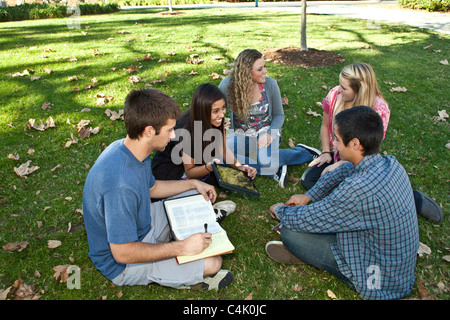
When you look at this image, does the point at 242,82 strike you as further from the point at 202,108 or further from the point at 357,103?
the point at 357,103

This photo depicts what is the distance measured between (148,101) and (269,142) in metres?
2.59

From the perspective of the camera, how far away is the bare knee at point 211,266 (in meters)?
2.83

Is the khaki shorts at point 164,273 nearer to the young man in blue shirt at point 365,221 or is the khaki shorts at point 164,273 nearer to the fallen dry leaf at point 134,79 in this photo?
the young man in blue shirt at point 365,221

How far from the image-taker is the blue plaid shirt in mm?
2432

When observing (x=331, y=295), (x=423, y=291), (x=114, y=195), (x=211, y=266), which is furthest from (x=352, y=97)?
(x=114, y=195)

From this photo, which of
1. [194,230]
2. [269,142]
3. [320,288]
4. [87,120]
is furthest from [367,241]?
[87,120]

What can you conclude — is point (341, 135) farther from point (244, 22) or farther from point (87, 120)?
point (244, 22)

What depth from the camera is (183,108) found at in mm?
6117

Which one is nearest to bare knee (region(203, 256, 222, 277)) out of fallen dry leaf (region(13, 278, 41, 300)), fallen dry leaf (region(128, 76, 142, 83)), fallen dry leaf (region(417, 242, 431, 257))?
fallen dry leaf (region(13, 278, 41, 300))

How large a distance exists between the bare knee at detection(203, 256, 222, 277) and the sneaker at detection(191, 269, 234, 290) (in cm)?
7

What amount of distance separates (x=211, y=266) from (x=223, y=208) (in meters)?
1.09

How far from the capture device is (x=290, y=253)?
322 cm

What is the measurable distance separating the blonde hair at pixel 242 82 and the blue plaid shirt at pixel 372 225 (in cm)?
227

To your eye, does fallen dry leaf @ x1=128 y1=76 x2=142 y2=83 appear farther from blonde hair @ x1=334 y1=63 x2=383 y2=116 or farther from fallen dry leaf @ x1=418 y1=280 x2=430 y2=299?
fallen dry leaf @ x1=418 y1=280 x2=430 y2=299
